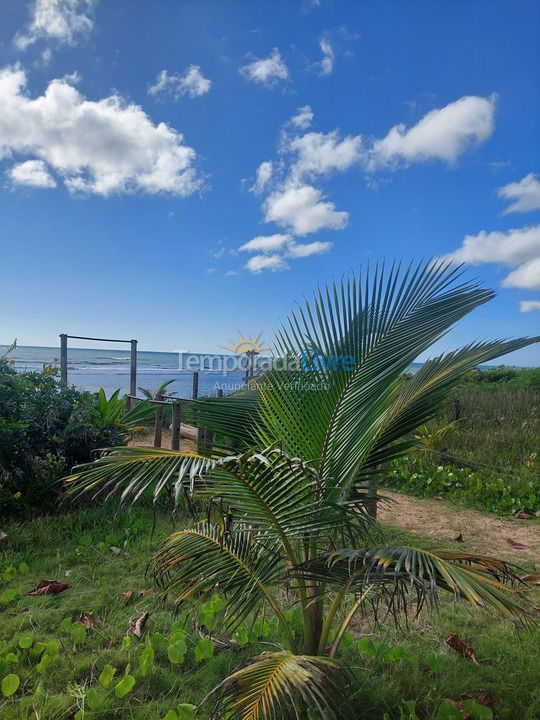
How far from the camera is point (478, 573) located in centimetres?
136

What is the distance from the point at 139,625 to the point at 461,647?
5.18 ft

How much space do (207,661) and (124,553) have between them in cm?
153

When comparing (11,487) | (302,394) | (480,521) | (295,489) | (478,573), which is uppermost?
Answer: (302,394)

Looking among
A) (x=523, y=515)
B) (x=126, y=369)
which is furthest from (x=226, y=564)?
(x=126, y=369)

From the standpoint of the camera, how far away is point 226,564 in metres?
1.79

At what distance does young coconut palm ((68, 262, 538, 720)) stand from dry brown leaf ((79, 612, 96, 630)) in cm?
72

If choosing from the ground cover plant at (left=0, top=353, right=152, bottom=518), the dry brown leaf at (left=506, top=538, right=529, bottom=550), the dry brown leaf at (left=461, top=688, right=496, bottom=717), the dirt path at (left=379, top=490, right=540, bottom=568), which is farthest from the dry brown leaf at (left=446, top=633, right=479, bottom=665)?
the ground cover plant at (left=0, top=353, right=152, bottom=518)

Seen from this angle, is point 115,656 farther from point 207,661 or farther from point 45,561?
point 45,561

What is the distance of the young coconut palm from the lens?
1437mm

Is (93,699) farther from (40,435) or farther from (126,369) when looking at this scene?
(126,369)

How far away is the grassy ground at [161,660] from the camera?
1.82 metres

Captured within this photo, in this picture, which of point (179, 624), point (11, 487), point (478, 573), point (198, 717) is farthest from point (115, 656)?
point (11, 487)

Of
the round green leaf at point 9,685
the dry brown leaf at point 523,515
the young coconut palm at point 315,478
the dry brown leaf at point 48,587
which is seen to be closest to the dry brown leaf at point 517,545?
the dry brown leaf at point 523,515

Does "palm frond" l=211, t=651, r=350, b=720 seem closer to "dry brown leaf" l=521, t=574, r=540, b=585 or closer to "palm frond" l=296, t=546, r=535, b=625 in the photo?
"palm frond" l=296, t=546, r=535, b=625
